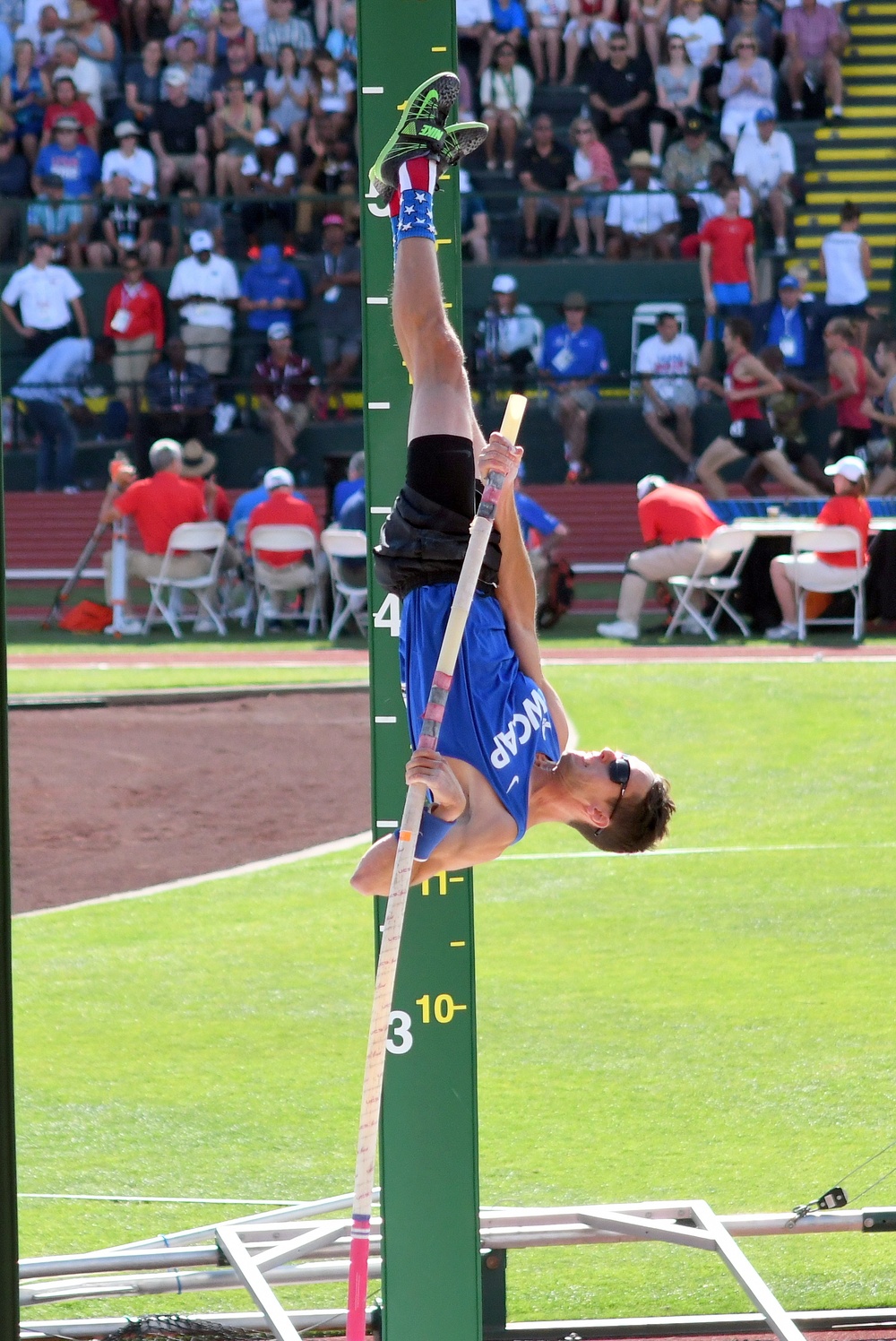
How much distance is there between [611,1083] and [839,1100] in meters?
0.78

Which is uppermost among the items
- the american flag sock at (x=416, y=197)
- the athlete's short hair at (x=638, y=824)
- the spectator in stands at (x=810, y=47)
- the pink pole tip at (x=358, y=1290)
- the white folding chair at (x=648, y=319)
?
the spectator in stands at (x=810, y=47)

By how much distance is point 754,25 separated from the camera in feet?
75.9

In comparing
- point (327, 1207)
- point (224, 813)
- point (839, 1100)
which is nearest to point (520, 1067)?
point (839, 1100)

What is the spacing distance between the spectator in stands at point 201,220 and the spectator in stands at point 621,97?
507 centimetres

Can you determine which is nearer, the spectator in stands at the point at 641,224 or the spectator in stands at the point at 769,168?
the spectator in stands at the point at 641,224

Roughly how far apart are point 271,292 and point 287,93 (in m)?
3.90

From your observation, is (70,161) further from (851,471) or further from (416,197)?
(416,197)

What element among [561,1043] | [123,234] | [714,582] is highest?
[123,234]

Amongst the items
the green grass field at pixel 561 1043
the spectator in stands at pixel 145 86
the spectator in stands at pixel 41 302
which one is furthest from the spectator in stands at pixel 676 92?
the green grass field at pixel 561 1043

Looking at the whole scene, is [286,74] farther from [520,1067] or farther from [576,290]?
[520,1067]

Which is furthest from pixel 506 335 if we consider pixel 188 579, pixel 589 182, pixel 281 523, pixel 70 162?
pixel 70 162

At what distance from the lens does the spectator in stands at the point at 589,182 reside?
69.5 ft

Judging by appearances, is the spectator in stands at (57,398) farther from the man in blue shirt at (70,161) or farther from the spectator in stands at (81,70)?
the spectator in stands at (81,70)

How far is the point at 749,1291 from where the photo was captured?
404cm
